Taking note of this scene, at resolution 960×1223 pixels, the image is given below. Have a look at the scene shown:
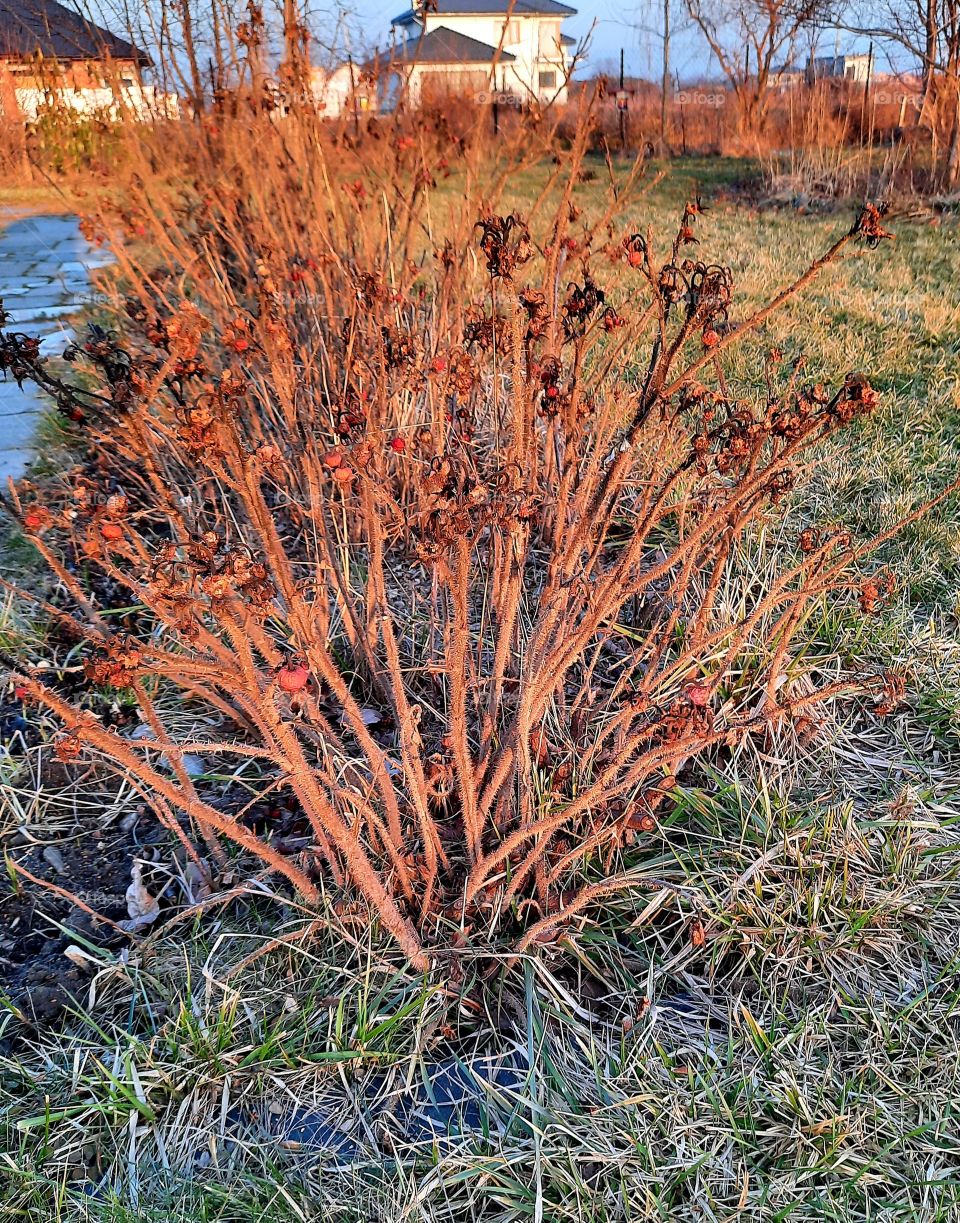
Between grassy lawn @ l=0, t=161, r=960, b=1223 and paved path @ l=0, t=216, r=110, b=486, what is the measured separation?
84.1 inches

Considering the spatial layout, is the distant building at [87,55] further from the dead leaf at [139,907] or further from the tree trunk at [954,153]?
the tree trunk at [954,153]

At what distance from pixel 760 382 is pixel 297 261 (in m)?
2.00

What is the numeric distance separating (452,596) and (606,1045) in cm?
84

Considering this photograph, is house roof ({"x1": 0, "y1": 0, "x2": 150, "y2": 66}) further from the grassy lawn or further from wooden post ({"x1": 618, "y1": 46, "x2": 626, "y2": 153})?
wooden post ({"x1": 618, "y1": 46, "x2": 626, "y2": 153})

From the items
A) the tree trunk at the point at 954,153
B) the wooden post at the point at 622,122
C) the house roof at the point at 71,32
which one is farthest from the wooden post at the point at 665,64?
the house roof at the point at 71,32

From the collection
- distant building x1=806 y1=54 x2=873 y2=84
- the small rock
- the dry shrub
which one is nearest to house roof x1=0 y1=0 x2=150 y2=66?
the dry shrub

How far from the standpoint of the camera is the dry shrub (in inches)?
49.5

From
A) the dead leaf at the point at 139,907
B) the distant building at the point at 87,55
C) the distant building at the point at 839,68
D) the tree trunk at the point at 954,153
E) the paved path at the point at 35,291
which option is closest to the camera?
the dead leaf at the point at 139,907

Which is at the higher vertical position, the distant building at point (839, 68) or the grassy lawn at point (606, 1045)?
the distant building at point (839, 68)

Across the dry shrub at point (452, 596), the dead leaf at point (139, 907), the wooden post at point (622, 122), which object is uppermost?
the wooden post at point (622, 122)

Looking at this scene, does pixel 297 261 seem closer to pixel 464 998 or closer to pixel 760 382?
pixel 760 382

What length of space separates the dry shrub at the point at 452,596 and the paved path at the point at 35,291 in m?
1.07

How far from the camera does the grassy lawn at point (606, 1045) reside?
133 cm

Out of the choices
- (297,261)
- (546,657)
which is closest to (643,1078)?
(546,657)
